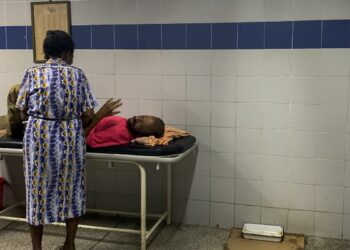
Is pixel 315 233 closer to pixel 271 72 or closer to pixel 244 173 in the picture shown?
pixel 244 173

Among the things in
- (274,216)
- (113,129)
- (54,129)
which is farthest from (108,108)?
(274,216)

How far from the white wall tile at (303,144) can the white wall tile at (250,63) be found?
509mm

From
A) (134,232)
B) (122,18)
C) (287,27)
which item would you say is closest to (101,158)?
(134,232)

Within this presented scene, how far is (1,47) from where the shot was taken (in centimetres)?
378

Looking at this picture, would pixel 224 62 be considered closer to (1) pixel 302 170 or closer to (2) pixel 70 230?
(1) pixel 302 170

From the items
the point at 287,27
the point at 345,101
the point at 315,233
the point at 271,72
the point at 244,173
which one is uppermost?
the point at 287,27

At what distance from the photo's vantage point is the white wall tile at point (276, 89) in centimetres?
319

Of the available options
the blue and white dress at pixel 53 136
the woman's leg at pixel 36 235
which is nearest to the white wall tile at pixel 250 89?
the blue and white dress at pixel 53 136

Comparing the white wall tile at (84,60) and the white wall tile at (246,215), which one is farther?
the white wall tile at (84,60)

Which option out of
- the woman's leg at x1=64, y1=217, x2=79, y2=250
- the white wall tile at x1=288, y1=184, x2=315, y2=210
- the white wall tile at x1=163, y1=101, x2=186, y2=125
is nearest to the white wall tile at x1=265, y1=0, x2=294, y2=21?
the white wall tile at x1=163, y1=101, x2=186, y2=125

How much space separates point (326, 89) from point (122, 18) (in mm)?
1572

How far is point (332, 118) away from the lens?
10.3 ft

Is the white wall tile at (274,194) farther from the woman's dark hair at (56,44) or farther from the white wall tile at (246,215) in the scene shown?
the woman's dark hair at (56,44)

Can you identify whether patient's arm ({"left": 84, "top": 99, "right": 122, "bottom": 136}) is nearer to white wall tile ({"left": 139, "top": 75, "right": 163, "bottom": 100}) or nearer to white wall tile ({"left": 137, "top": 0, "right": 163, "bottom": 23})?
white wall tile ({"left": 139, "top": 75, "right": 163, "bottom": 100})
